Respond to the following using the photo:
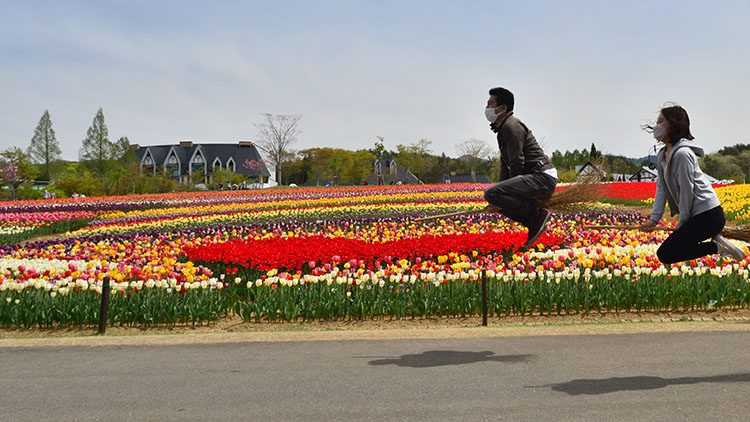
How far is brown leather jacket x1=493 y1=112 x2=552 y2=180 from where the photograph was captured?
250 inches

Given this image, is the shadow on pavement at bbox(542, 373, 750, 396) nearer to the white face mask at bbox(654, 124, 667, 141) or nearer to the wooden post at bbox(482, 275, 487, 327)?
the white face mask at bbox(654, 124, 667, 141)

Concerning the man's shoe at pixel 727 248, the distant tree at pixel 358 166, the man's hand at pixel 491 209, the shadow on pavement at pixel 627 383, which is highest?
the distant tree at pixel 358 166

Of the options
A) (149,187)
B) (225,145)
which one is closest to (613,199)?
(149,187)

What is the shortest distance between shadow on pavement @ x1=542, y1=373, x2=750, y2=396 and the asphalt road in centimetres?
1

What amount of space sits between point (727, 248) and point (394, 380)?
330 cm

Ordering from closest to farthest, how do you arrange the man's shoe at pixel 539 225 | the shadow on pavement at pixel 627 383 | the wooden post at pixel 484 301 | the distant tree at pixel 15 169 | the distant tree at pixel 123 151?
the shadow on pavement at pixel 627 383 < the man's shoe at pixel 539 225 < the wooden post at pixel 484 301 < the distant tree at pixel 15 169 < the distant tree at pixel 123 151

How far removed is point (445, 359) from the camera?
6500 millimetres

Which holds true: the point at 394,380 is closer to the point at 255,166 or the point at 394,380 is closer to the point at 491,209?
the point at 491,209

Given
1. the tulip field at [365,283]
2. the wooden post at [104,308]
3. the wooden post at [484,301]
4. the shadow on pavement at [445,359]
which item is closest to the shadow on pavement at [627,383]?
the shadow on pavement at [445,359]

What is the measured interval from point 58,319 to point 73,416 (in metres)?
4.37

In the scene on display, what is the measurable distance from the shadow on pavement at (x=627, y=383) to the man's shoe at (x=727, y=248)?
3.59 feet

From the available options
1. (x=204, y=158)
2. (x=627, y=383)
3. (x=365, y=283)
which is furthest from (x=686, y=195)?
(x=204, y=158)

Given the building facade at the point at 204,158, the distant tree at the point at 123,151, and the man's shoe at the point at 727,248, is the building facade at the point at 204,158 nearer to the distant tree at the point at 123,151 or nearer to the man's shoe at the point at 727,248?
the distant tree at the point at 123,151

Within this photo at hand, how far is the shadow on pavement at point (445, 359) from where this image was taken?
249 inches
